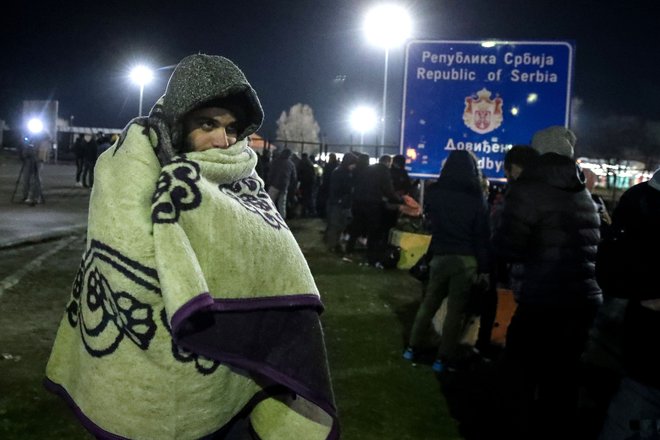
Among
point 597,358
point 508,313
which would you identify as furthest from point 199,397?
point 508,313

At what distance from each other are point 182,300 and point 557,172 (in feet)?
9.96

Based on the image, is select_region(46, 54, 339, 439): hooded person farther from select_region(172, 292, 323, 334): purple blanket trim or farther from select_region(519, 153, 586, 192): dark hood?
select_region(519, 153, 586, 192): dark hood

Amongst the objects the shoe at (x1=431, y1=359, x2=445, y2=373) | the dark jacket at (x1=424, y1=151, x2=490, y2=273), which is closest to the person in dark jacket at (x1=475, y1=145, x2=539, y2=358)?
the dark jacket at (x1=424, y1=151, x2=490, y2=273)

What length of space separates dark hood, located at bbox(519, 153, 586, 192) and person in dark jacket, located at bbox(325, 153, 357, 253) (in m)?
8.61

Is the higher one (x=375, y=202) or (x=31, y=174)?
(x=31, y=174)

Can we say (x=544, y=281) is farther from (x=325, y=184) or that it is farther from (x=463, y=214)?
(x=325, y=184)

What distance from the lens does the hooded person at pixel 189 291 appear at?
5.36ft

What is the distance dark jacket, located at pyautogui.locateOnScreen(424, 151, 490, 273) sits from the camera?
19.1 feet

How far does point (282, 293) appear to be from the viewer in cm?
177

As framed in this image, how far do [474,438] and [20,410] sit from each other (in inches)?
121

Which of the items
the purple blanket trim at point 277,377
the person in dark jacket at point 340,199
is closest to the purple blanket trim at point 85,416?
the purple blanket trim at point 277,377

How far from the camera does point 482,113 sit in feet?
31.1

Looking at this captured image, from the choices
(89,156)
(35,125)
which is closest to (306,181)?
(89,156)

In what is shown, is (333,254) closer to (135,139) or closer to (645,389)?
(645,389)
